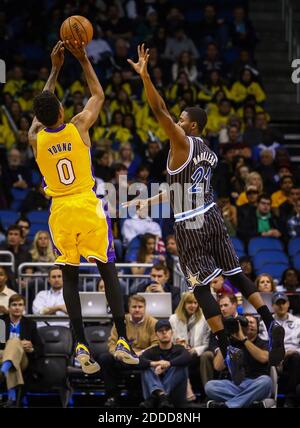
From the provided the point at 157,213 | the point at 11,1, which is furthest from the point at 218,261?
the point at 11,1

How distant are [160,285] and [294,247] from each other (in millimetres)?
2850

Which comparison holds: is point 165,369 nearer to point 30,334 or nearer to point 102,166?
point 30,334

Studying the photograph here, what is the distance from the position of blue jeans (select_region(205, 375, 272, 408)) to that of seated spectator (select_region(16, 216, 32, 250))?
148 inches

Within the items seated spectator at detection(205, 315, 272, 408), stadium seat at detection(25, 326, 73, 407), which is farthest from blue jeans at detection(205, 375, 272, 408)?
stadium seat at detection(25, 326, 73, 407)

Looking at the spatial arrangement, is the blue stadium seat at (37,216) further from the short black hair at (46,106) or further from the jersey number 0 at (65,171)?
the short black hair at (46,106)

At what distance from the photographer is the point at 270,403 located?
12938 millimetres

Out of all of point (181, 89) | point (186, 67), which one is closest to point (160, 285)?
point (181, 89)

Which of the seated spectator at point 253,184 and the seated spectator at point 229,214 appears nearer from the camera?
the seated spectator at point 229,214

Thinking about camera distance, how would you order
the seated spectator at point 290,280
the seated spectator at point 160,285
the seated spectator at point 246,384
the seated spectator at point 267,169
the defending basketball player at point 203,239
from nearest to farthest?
the defending basketball player at point 203,239 → the seated spectator at point 246,384 → the seated spectator at point 160,285 → the seated spectator at point 290,280 → the seated spectator at point 267,169

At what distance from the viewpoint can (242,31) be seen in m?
21.6

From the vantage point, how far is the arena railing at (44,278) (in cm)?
1452

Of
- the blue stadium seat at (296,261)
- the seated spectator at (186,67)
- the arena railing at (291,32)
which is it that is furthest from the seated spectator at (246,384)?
the arena railing at (291,32)

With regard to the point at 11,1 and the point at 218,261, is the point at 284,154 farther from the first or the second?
the point at 218,261

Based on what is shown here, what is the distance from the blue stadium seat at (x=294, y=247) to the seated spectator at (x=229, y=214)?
0.88 meters
